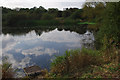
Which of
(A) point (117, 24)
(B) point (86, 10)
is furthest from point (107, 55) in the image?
(B) point (86, 10)

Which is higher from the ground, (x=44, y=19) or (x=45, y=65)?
(x=44, y=19)

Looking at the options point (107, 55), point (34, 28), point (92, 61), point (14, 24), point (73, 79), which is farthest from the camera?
point (34, 28)

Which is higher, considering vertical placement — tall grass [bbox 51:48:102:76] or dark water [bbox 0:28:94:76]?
tall grass [bbox 51:48:102:76]

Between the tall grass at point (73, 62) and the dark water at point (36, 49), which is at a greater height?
the tall grass at point (73, 62)

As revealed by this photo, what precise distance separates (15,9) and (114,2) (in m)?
17.5

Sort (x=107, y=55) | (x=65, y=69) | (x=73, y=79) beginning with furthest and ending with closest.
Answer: (x=107, y=55)
(x=65, y=69)
(x=73, y=79)

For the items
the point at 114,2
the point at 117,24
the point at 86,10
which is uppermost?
the point at 86,10

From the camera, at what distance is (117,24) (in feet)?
22.4

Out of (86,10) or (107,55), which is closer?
(107,55)

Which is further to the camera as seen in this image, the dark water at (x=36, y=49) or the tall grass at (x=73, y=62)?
the dark water at (x=36, y=49)

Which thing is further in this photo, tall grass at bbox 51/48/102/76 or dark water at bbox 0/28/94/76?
dark water at bbox 0/28/94/76

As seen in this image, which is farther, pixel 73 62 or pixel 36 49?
pixel 36 49

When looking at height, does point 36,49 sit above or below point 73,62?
below

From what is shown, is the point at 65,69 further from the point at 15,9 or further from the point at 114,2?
the point at 15,9
